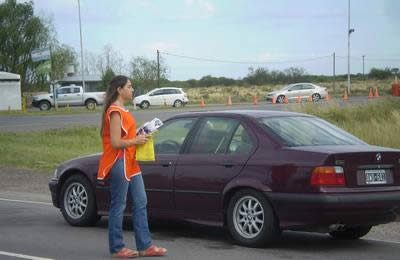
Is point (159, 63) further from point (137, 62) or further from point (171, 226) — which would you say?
point (171, 226)

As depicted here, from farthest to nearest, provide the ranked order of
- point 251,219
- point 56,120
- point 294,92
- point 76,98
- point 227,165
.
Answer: point 76,98 < point 294,92 < point 56,120 < point 227,165 < point 251,219

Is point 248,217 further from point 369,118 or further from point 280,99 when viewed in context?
point 280,99

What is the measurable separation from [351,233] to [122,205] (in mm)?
2952

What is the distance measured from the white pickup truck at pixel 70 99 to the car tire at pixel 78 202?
38913 mm

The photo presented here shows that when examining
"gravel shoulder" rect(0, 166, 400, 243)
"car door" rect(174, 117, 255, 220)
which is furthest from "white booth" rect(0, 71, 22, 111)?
"car door" rect(174, 117, 255, 220)

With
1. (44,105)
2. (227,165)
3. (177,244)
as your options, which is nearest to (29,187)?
(177,244)

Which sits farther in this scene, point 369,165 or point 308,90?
point 308,90

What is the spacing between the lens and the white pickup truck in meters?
49.4


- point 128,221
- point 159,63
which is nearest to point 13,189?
point 128,221

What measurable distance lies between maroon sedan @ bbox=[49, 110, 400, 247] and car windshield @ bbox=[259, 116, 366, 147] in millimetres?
14

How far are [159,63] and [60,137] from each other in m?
58.7

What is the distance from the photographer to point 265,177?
7633mm

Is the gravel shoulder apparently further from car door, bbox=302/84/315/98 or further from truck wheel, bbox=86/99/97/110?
car door, bbox=302/84/315/98

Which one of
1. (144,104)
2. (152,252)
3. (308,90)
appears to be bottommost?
(152,252)
